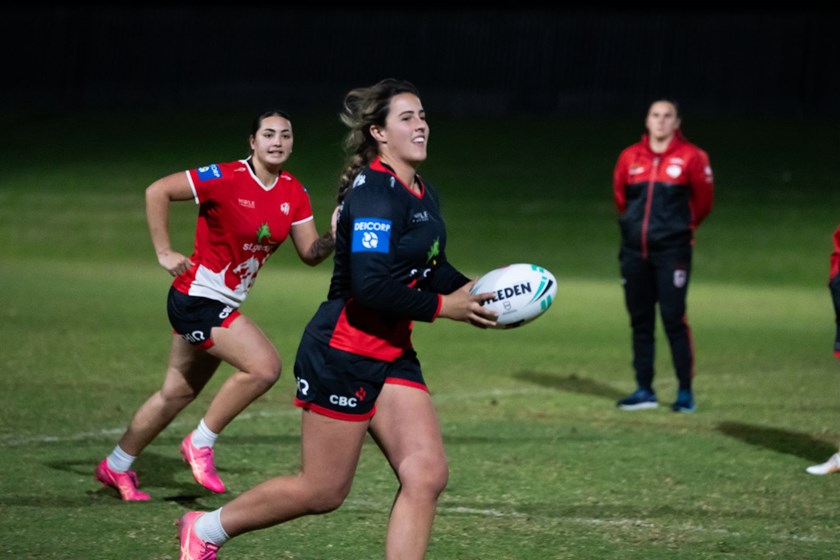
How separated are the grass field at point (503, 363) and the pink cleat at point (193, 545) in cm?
83

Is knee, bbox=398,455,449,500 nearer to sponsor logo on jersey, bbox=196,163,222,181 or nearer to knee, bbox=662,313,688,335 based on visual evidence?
sponsor logo on jersey, bbox=196,163,222,181

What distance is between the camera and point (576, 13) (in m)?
29.6

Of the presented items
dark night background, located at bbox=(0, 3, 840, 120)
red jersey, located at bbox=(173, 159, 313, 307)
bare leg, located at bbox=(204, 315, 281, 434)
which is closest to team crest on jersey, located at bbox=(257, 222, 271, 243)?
red jersey, located at bbox=(173, 159, 313, 307)

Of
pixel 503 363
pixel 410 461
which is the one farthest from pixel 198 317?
pixel 503 363

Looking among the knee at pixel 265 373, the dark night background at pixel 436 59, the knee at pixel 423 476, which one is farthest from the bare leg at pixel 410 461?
the dark night background at pixel 436 59

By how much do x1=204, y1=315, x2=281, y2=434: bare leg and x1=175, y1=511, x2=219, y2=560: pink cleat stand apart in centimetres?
184

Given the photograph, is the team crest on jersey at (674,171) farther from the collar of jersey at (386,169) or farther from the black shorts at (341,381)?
the black shorts at (341,381)

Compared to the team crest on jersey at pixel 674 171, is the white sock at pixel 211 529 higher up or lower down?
lower down

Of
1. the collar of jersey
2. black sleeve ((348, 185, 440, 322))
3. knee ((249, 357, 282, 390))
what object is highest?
the collar of jersey

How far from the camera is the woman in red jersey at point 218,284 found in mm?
7582

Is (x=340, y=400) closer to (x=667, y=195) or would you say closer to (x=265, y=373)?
(x=265, y=373)

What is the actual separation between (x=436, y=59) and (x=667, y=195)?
65.6 feet

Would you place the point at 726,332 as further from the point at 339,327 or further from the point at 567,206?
the point at 339,327

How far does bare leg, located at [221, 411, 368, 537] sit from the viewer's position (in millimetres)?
5441
